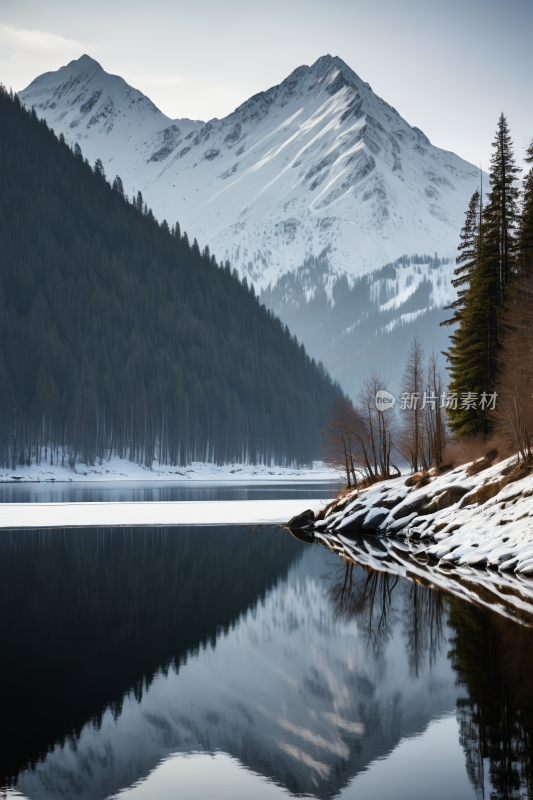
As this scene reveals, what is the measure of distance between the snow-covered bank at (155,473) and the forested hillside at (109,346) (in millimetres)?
3001

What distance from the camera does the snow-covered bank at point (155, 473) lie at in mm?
122438

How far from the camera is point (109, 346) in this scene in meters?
158

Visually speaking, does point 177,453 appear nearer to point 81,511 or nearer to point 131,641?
point 81,511

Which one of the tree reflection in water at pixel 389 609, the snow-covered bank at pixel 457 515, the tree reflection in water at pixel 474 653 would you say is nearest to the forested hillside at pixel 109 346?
the snow-covered bank at pixel 457 515

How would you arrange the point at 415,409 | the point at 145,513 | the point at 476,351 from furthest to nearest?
the point at 145,513, the point at 415,409, the point at 476,351

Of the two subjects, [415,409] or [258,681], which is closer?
[258,681]

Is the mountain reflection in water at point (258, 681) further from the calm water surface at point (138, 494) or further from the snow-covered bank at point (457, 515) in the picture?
the calm water surface at point (138, 494)

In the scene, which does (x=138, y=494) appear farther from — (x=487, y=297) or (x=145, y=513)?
(x=487, y=297)

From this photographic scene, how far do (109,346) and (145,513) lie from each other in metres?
A: 108

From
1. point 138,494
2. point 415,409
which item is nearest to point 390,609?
point 415,409

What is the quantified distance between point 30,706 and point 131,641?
4639mm

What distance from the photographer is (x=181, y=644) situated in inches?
650

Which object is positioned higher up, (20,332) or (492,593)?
(20,332)

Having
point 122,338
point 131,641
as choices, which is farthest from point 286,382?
point 131,641
